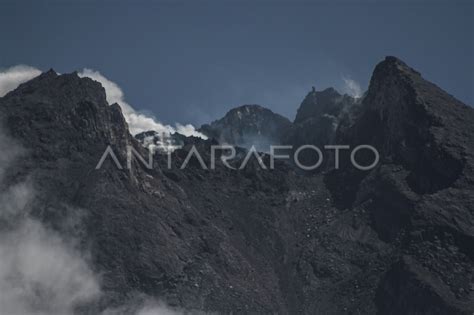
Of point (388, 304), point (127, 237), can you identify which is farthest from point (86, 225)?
point (388, 304)

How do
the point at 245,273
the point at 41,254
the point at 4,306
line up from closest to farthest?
the point at 4,306
the point at 41,254
the point at 245,273

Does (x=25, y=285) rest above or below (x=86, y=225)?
below

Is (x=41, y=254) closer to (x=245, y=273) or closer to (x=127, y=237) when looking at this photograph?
(x=127, y=237)

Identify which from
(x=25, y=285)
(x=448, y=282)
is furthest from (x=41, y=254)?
(x=448, y=282)

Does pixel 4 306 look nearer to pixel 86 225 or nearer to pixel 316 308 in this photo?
pixel 86 225

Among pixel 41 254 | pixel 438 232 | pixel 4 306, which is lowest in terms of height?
pixel 4 306

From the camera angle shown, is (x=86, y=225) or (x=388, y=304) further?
(x=86, y=225)

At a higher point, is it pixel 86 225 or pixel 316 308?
pixel 86 225

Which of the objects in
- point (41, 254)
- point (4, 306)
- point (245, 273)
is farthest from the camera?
point (245, 273)

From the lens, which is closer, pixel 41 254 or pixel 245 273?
pixel 41 254
